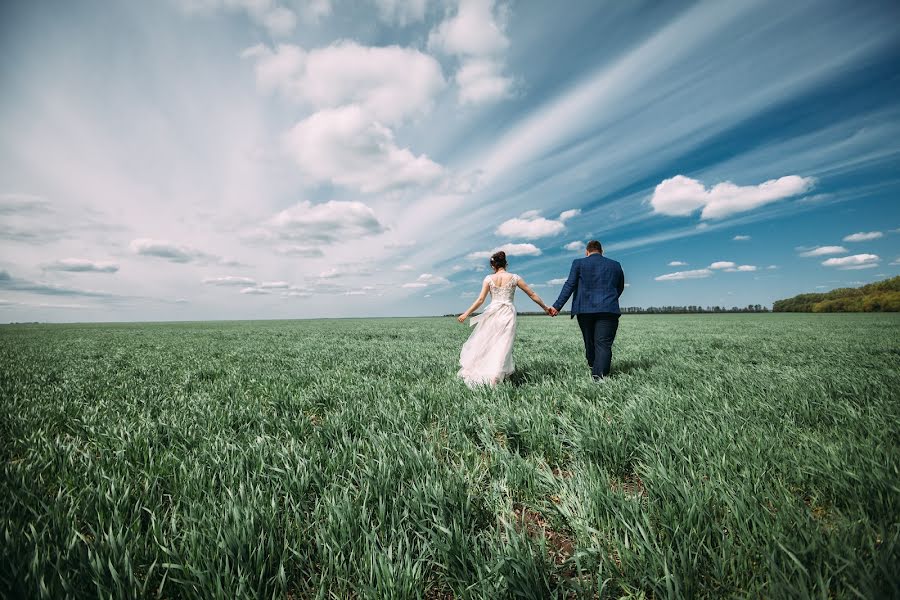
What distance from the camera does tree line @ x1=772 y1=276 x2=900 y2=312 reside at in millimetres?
71781

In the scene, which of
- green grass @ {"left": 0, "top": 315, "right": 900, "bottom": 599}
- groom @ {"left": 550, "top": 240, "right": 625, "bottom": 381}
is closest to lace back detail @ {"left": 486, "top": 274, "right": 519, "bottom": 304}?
groom @ {"left": 550, "top": 240, "right": 625, "bottom": 381}

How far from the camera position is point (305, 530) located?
2.15 meters

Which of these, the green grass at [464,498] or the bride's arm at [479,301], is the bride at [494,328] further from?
the green grass at [464,498]

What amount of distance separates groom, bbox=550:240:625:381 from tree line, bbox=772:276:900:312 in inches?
4199

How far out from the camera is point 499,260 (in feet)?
21.6

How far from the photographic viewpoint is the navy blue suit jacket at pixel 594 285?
259 inches

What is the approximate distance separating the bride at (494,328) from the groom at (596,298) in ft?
2.84

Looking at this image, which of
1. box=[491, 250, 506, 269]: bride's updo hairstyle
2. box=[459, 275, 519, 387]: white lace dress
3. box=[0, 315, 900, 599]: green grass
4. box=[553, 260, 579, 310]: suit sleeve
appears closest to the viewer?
box=[0, 315, 900, 599]: green grass

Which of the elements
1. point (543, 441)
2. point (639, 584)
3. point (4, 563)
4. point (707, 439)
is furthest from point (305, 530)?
point (707, 439)

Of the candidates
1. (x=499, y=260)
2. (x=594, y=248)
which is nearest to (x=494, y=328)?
(x=499, y=260)

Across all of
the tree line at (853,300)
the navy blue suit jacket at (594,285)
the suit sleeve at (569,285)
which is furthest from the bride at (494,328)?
the tree line at (853,300)

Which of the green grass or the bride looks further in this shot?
the bride

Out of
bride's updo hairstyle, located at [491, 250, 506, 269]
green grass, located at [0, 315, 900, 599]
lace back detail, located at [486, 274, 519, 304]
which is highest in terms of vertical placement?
bride's updo hairstyle, located at [491, 250, 506, 269]

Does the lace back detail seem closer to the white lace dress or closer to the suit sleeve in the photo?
the white lace dress
